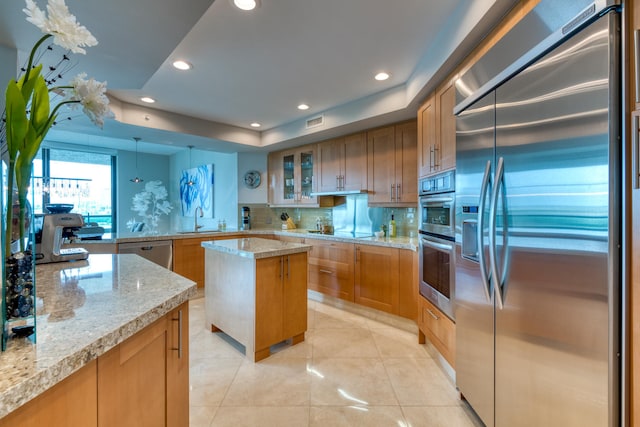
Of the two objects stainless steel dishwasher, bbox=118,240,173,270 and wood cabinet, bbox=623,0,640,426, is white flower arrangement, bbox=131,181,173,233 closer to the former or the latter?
stainless steel dishwasher, bbox=118,240,173,270

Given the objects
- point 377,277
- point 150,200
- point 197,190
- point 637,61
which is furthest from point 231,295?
point 150,200

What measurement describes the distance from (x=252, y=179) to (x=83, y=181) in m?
4.09

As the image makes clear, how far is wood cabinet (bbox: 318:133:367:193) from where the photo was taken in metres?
3.67

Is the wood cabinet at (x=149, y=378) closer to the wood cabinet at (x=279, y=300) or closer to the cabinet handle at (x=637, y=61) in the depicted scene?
the wood cabinet at (x=279, y=300)

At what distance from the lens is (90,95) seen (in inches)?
33.1

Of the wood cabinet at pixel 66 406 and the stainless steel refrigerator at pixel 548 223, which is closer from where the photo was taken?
the wood cabinet at pixel 66 406

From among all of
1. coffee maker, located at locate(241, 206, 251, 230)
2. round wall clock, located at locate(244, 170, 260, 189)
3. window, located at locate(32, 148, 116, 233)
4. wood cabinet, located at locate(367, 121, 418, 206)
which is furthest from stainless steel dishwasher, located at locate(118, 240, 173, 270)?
window, located at locate(32, 148, 116, 233)

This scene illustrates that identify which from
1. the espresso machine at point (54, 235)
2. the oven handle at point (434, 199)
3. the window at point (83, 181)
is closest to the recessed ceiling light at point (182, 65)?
the espresso machine at point (54, 235)

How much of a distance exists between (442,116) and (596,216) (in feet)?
4.75

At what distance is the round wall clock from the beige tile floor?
2752 mm

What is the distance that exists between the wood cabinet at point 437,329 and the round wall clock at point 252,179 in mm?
3434

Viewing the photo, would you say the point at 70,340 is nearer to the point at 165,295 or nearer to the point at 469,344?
the point at 165,295

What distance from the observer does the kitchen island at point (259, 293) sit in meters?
2.34

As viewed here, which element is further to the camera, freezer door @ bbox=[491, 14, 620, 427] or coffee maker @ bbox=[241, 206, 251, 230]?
Result: coffee maker @ bbox=[241, 206, 251, 230]
